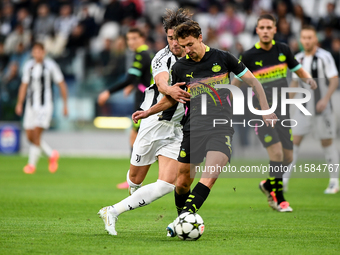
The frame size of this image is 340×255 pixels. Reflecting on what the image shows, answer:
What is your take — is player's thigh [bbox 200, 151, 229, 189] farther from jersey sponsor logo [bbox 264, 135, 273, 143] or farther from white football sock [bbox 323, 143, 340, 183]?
white football sock [bbox 323, 143, 340, 183]

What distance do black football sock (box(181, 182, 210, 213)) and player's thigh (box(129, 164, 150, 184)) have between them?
110cm

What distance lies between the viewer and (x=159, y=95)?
615 cm

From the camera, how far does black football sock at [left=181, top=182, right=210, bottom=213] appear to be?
5.16 meters

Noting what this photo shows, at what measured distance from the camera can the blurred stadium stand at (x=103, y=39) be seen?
16625 mm

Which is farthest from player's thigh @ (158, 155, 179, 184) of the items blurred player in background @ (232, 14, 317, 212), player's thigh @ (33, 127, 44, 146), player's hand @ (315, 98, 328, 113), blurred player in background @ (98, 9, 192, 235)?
player's thigh @ (33, 127, 44, 146)

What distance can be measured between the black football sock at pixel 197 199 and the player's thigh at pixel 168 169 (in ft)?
1.70

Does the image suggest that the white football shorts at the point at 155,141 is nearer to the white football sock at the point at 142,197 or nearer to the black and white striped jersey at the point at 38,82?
the white football sock at the point at 142,197

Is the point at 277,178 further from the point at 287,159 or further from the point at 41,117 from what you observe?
the point at 41,117

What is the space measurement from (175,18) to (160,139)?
129cm

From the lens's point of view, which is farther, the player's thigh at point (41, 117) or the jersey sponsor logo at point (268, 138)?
the player's thigh at point (41, 117)

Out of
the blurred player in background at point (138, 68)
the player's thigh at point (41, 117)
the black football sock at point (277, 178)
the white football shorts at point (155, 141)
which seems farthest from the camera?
the player's thigh at point (41, 117)

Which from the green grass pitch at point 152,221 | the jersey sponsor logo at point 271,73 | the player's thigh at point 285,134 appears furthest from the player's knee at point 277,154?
the jersey sponsor logo at point 271,73

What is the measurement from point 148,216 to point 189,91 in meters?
2.11

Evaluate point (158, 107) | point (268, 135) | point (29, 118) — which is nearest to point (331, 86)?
point (268, 135)
